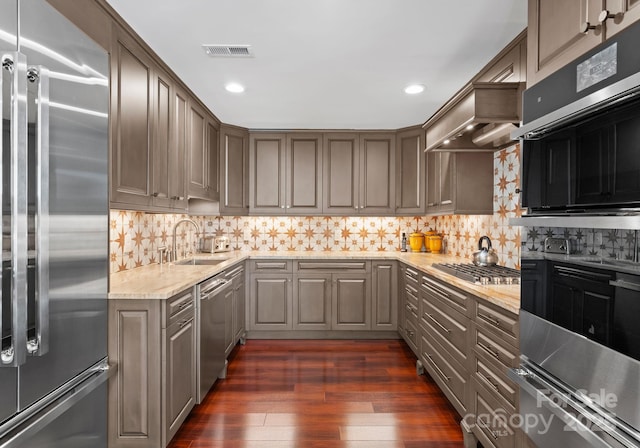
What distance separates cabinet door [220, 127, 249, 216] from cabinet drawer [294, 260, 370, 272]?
93 cm

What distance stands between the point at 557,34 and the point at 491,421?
5.87ft

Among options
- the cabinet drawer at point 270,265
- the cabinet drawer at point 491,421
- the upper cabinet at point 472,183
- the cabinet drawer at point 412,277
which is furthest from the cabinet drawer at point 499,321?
the cabinet drawer at point 270,265

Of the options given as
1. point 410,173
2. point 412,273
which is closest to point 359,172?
point 410,173

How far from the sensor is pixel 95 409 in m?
1.66

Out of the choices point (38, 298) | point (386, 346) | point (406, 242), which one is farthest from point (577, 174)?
point (406, 242)

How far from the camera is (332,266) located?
4.22 metres

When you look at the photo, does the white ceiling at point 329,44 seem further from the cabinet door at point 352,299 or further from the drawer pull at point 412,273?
the cabinet door at point 352,299

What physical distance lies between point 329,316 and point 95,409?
2787mm

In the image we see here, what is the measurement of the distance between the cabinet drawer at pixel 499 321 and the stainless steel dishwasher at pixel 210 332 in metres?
1.75

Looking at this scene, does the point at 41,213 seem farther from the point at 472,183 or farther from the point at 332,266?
the point at 332,266

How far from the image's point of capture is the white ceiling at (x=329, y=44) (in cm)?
194

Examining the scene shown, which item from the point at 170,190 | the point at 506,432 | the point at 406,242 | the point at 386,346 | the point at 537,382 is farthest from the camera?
the point at 406,242

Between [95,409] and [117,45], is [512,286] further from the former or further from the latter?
[117,45]

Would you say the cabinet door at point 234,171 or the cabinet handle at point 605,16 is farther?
the cabinet door at point 234,171
